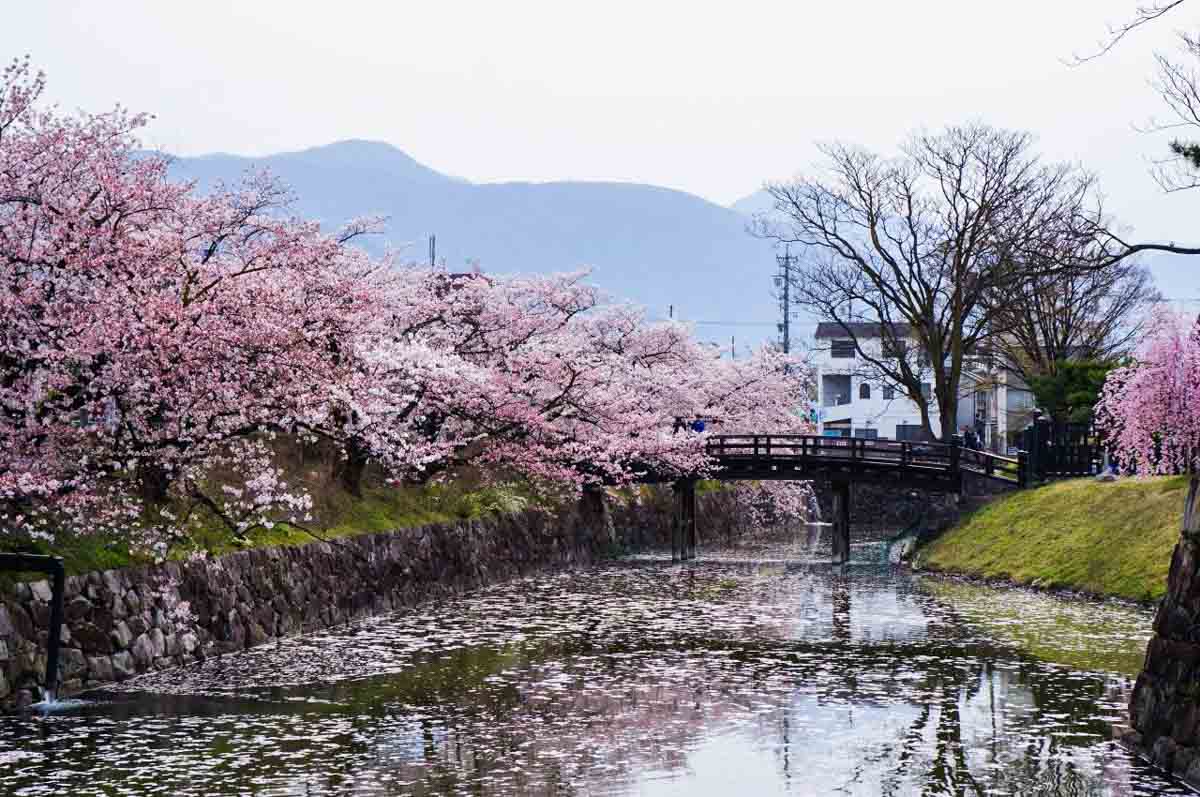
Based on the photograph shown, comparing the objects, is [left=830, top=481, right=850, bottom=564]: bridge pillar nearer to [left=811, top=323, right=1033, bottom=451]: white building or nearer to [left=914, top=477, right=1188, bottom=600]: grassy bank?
[left=914, top=477, right=1188, bottom=600]: grassy bank

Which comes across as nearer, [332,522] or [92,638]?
[92,638]

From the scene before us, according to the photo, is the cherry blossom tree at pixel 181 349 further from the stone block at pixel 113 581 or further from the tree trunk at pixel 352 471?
the stone block at pixel 113 581

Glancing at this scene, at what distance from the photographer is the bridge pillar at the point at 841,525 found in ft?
176

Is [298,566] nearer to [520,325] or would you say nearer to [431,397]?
[431,397]

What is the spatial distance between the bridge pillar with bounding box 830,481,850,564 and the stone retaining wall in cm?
1573

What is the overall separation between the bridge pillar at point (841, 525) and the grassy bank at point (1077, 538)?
3.22 meters

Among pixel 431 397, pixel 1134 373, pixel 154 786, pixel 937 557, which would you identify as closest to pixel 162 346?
pixel 154 786

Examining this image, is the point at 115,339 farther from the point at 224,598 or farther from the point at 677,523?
the point at 677,523

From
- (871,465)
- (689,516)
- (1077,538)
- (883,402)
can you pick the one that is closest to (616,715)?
(1077,538)

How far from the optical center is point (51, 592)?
858 inches


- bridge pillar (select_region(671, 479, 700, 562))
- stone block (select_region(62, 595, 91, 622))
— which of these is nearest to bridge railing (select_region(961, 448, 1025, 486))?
bridge pillar (select_region(671, 479, 700, 562))


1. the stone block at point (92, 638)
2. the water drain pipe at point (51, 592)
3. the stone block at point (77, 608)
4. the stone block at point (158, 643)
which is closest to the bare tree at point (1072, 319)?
the stone block at point (158, 643)

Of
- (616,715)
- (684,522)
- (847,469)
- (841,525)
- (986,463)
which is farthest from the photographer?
(684,522)

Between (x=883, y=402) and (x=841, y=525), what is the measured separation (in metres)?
54.2
